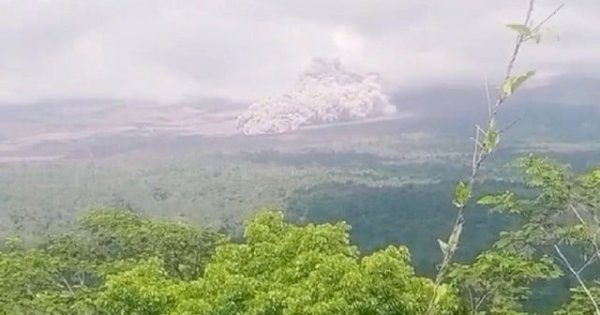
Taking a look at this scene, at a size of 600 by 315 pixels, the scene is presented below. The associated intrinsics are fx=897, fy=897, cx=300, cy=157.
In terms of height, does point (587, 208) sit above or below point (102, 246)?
above

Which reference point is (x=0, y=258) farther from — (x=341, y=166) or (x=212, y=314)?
(x=341, y=166)

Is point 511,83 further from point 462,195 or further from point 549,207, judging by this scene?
point 549,207

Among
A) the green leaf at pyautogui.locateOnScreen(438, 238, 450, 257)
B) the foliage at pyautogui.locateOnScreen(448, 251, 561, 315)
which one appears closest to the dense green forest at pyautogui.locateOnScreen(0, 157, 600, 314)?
the foliage at pyautogui.locateOnScreen(448, 251, 561, 315)

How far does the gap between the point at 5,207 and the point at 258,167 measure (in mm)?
37396

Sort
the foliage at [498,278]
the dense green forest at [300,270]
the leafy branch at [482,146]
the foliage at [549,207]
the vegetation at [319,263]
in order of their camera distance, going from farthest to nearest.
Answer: the foliage at [498,278] < the foliage at [549,207] < the dense green forest at [300,270] < the vegetation at [319,263] < the leafy branch at [482,146]

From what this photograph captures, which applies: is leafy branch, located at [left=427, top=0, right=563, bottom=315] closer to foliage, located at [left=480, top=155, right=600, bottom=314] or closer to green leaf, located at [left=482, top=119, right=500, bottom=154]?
green leaf, located at [left=482, top=119, right=500, bottom=154]

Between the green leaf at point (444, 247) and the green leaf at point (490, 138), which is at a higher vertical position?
the green leaf at point (490, 138)

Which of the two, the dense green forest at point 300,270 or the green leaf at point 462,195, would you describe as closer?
the green leaf at point 462,195

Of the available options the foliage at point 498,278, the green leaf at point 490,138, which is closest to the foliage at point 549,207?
the foliage at point 498,278

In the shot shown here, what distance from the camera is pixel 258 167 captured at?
10756 cm

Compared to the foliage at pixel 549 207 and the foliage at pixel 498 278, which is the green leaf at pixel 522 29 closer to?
the foliage at pixel 549 207

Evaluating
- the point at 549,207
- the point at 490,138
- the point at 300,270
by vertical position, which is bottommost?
the point at 300,270

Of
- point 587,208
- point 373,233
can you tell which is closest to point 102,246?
point 587,208

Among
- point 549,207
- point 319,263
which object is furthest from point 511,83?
point 549,207
